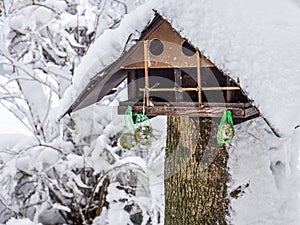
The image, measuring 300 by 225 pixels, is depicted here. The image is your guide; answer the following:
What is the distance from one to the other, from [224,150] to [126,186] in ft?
4.08

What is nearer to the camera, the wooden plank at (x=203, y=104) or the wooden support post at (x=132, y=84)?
the wooden plank at (x=203, y=104)

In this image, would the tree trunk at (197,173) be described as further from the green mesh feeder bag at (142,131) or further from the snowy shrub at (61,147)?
the snowy shrub at (61,147)

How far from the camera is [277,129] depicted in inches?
31.3

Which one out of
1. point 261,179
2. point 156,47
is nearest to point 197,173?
point 261,179

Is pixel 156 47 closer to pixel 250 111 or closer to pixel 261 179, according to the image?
pixel 250 111

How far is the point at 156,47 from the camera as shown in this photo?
1103 mm

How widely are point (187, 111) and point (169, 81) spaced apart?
0.39 feet

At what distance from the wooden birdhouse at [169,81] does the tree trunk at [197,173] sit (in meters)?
0.14

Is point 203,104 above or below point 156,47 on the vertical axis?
below

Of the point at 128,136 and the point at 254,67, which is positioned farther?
the point at 128,136

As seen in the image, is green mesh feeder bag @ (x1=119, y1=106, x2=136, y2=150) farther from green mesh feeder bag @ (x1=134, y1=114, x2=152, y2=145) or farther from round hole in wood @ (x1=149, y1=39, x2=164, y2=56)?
round hole in wood @ (x1=149, y1=39, x2=164, y2=56)

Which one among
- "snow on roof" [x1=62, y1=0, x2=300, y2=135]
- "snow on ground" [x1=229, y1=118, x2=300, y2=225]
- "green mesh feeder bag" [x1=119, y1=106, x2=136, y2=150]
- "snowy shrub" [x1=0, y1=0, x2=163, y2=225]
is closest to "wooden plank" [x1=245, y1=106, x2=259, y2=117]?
"snow on roof" [x1=62, y1=0, x2=300, y2=135]

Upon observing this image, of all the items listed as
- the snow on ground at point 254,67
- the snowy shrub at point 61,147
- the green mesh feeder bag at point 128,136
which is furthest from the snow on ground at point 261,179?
the snowy shrub at point 61,147

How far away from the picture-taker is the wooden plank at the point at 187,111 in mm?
983
